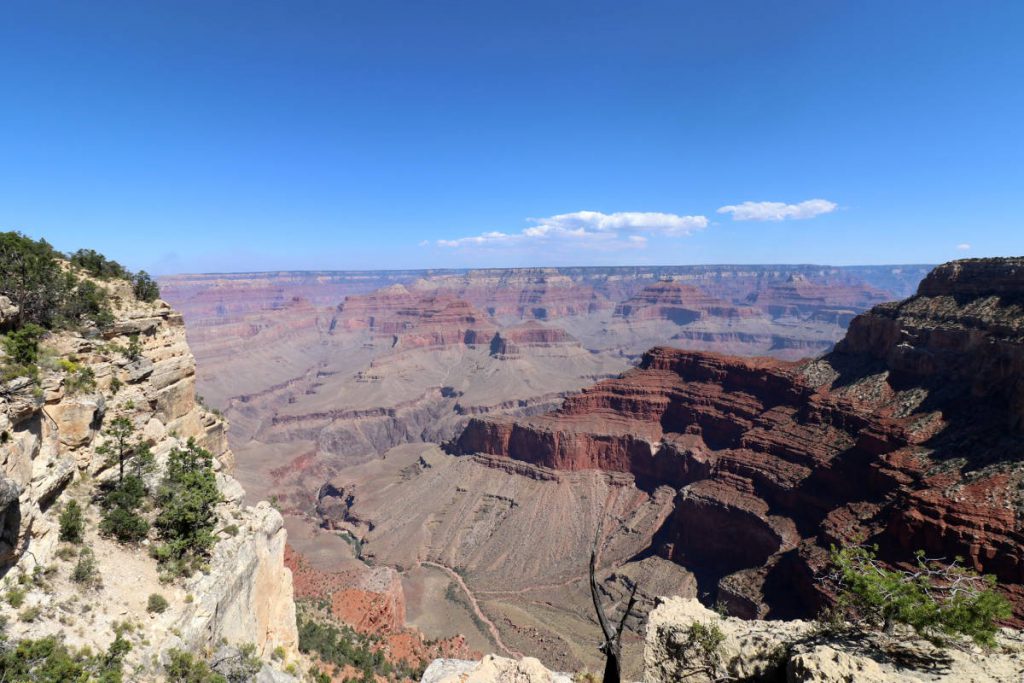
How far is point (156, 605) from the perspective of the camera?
13.2 meters

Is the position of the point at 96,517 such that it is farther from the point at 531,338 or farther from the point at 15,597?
the point at 531,338

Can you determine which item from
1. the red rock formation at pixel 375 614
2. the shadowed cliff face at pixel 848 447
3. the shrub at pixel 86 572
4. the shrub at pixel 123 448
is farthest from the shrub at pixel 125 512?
the shadowed cliff face at pixel 848 447

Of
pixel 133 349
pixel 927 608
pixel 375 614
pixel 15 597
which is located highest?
pixel 133 349

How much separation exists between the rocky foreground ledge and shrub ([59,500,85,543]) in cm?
1040

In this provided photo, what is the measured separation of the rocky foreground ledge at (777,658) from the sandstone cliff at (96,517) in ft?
22.6

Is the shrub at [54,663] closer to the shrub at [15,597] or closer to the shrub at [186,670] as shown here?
the shrub at [15,597]

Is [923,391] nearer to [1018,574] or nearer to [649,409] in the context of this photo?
[1018,574]

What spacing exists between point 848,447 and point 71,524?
2014 inches

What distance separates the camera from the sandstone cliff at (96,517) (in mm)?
11586

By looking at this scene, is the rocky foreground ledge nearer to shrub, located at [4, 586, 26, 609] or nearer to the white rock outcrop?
the white rock outcrop

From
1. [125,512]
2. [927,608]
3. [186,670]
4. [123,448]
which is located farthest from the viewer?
[123,448]

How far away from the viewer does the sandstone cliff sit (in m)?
11.6

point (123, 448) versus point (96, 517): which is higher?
point (123, 448)

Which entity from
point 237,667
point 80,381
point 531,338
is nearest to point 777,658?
point 237,667
